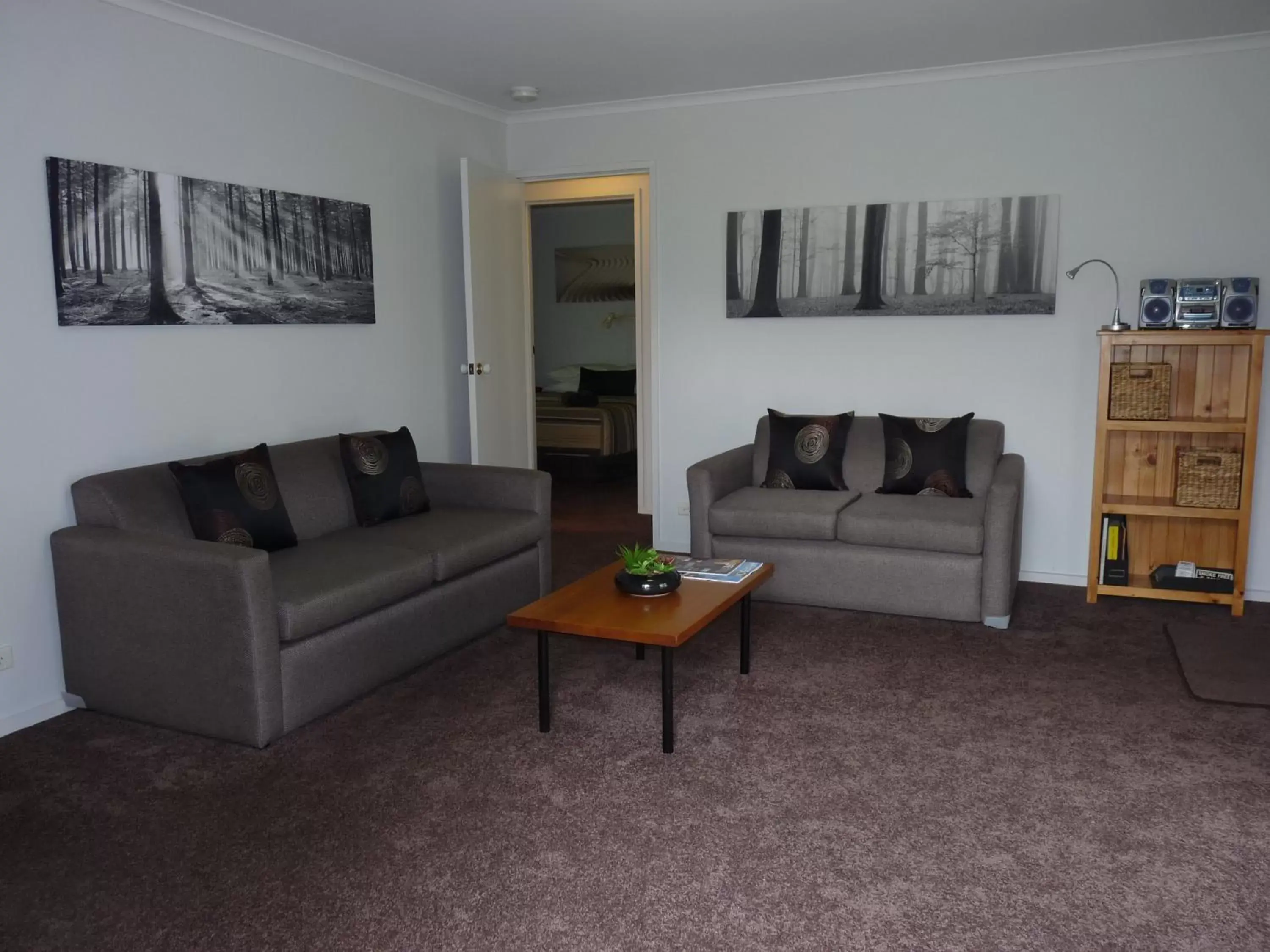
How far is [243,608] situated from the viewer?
3010 mm

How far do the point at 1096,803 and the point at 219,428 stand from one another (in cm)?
342

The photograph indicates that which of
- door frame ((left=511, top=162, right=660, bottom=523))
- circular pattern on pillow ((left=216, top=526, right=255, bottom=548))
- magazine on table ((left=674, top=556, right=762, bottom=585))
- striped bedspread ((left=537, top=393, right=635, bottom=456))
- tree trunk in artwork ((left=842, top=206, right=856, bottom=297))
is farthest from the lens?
striped bedspread ((left=537, top=393, right=635, bottom=456))

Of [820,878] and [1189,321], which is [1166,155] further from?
[820,878]

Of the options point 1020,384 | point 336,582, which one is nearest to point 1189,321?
point 1020,384

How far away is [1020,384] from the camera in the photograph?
16.5ft

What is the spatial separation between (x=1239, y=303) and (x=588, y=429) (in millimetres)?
4753

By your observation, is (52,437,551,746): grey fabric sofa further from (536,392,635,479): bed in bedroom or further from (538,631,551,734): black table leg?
(536,392,635,479): bed in bedroom

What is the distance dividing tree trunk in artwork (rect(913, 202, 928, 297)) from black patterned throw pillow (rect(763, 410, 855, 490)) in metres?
0.75

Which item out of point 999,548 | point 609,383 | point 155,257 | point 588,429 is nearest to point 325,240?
point 155,257

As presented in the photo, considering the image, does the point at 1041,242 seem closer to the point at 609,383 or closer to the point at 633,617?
the point at 633,617

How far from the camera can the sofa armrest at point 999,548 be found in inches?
163

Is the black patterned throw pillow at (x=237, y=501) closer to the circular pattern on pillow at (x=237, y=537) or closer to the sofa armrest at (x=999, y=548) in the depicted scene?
the circular pattern on pillow at (x=237, y=537)

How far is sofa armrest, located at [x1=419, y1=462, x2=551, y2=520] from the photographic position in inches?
178

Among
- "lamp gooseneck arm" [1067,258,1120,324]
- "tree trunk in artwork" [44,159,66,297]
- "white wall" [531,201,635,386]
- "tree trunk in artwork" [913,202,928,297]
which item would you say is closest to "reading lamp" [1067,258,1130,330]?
"lamp gooseneck arm" [1067,258,1120,324]
